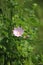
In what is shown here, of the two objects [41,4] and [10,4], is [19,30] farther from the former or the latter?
[41,4]

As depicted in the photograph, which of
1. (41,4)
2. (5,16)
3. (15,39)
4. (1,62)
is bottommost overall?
(1,62)

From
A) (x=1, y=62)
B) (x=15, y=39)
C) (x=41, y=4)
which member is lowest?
(x=1, y=62)

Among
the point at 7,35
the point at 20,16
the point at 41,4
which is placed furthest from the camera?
the point at 41,4

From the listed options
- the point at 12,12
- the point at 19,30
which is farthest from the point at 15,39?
the point at 12,12

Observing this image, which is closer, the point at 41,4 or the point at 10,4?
the point at 10,4

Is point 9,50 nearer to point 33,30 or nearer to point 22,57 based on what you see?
point 22,57

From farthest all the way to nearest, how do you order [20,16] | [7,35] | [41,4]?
[41,4] < [20,16] < [7,35]

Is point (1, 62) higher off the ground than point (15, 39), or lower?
lower

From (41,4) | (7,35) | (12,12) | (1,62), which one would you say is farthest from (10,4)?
(41,4)

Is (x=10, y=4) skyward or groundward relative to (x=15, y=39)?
skyward
